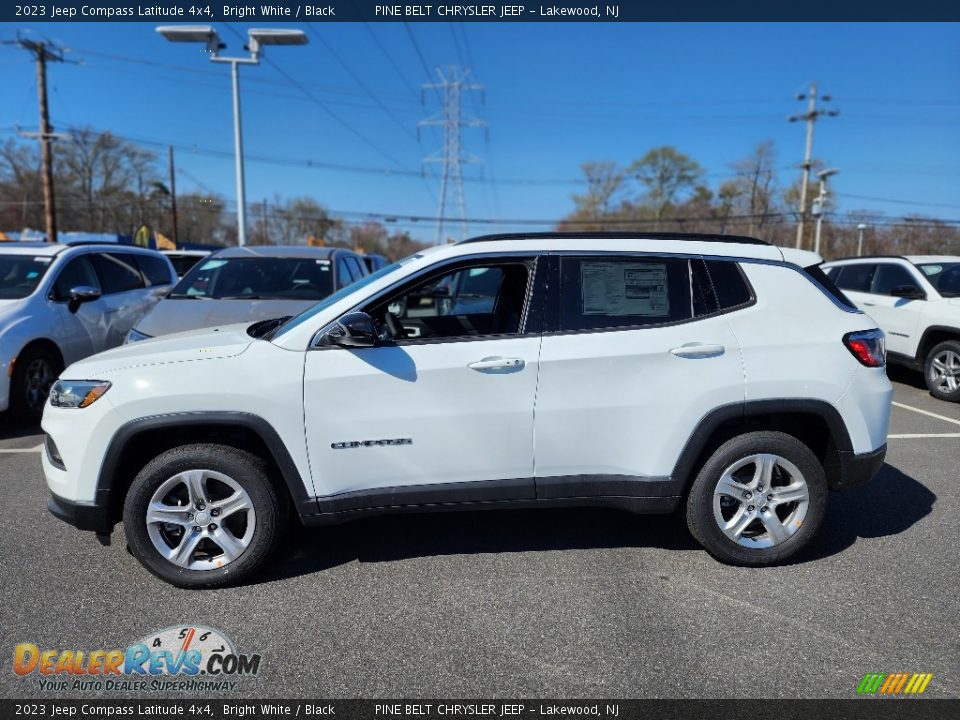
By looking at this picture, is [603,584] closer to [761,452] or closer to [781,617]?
[781,617]

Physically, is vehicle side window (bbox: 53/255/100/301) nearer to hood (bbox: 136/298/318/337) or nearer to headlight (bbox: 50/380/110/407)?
hood (bbox: 136/298/318/337)

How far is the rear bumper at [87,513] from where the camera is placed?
317 cm

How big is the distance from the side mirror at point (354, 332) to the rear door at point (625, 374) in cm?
88

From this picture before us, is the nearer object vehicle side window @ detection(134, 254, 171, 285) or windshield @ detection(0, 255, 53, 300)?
windshield @ detection(0, 255, 53, 300)

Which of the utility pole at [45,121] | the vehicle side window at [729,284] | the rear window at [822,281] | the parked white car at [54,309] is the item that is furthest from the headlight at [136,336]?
the utility pole at [45,121]

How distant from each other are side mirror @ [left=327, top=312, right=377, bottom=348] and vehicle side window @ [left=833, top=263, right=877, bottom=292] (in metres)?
8.74

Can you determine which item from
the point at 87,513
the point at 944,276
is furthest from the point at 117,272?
the point at 944,276

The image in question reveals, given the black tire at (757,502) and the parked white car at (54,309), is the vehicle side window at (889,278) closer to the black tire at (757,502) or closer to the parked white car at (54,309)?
the black tire at (757,502)

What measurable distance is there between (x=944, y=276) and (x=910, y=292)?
497mm

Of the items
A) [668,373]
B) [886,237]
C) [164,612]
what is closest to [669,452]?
[668,373]

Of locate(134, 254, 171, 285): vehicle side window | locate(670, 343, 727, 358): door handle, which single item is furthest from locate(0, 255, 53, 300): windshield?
locate(670, 343, 727, 358): door handle

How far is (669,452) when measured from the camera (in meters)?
3.34

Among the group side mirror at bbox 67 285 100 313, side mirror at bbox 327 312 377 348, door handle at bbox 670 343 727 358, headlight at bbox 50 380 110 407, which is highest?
side mirror at bbox 327 312 377 348

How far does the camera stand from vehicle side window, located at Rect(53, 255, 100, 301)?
7.04 m
